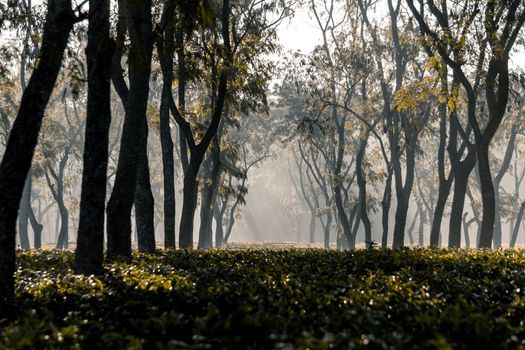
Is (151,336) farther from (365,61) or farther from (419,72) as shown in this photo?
(419,72)

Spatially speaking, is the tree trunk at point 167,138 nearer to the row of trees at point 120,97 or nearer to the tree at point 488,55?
the row of trees at point 120,97

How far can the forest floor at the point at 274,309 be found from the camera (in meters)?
4.62

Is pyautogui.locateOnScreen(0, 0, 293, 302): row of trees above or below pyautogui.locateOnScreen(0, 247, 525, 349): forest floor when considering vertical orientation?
above

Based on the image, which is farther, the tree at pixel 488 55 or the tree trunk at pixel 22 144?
the tree at pixel 488 55

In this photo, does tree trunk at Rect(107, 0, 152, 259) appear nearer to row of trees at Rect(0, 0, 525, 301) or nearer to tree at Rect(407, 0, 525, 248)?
row of trees at Rect(0, 0, 525, 301)

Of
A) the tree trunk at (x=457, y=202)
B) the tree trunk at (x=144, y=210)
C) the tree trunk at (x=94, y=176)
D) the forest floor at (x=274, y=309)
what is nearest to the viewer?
the forest floor at (x=274, y=309)

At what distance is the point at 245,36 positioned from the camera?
21.7 metres

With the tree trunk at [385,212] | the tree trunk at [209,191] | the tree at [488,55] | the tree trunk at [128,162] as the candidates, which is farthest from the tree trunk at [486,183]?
the tree trunk at [385,212]

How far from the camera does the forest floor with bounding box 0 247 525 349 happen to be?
182 inches

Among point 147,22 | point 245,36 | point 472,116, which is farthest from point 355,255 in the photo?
point 245,36

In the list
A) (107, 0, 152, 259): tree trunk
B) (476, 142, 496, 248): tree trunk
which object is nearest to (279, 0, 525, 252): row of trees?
(476, 142, 496, 248): tree trunk

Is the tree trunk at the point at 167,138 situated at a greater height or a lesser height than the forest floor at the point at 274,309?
greater

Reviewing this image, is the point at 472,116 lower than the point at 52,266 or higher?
higher

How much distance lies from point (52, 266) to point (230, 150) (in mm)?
20945
